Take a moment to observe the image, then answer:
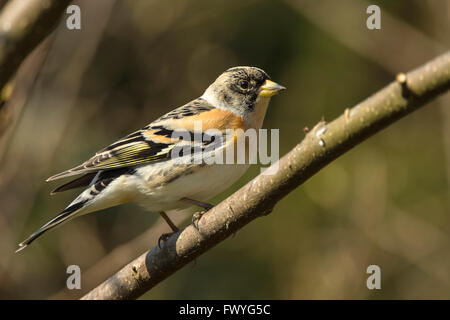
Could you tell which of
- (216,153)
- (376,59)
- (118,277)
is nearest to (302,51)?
(376,59)

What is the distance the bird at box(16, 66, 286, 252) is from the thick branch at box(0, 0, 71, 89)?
1363mm

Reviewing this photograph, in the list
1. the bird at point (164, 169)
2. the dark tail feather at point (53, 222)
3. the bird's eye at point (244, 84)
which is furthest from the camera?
the bird's eye at point (244, 84)

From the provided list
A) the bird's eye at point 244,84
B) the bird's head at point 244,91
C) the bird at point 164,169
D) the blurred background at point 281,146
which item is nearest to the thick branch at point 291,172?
the bird at point 164,169

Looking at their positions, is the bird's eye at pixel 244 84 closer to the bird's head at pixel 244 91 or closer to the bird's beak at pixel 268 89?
the bird's head at pixel 244 91

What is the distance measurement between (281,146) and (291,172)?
3117 millimetres

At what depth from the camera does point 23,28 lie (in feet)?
4.99

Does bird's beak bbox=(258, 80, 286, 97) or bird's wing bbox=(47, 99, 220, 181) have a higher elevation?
bird's beak bbox=(258, 80, 286, 97)

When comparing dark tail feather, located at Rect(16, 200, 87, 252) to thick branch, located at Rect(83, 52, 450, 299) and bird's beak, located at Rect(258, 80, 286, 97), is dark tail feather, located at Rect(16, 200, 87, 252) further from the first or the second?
bird's beak, located at Rect(258, 80, 286, 97)

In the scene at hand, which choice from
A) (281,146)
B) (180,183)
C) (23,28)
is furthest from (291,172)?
(281,146)

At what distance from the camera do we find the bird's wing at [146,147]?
307cm

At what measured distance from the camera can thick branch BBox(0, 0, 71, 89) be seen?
1.51 m

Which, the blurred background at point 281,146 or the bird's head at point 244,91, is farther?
the blurred background at point 281,146

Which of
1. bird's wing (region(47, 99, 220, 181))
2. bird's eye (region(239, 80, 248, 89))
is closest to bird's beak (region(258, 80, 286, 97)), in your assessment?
bird's eye (region(239, 80, 248, 89))

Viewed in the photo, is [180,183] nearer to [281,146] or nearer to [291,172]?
[291,172]
